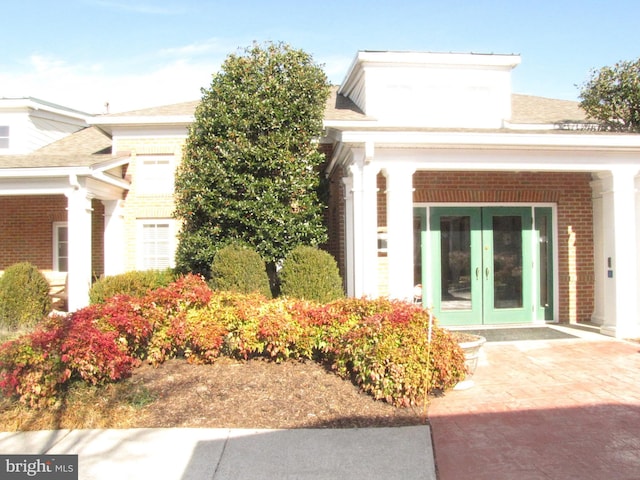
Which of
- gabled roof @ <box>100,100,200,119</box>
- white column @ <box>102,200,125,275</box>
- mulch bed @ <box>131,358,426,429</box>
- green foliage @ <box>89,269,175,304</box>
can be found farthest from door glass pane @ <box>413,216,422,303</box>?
white column @ <box>102,200,125,275</box>

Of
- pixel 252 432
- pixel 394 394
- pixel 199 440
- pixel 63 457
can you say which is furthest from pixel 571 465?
pixel 63 457

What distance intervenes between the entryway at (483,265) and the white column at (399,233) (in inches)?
72.3

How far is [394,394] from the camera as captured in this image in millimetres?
5227

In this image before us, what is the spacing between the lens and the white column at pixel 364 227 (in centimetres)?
775

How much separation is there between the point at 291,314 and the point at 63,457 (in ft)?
9.71

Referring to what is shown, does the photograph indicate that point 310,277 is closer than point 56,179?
Yes

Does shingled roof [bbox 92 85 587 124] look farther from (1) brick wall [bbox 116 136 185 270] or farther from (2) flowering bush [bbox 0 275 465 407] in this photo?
(2) flowering bush [bbox 0 275 465 407]

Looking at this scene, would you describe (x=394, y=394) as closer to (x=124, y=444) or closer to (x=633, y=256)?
(x=124, y=444)

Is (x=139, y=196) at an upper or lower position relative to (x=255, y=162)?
→ lower

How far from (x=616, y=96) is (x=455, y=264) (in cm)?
492

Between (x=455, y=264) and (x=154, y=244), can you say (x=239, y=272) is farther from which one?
(x=154, y=244)

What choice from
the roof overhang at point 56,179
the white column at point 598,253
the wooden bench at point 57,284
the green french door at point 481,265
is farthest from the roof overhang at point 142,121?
the white column at point 598,253

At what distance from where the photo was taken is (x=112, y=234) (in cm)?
1162

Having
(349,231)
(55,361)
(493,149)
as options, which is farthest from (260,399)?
(493,149)
